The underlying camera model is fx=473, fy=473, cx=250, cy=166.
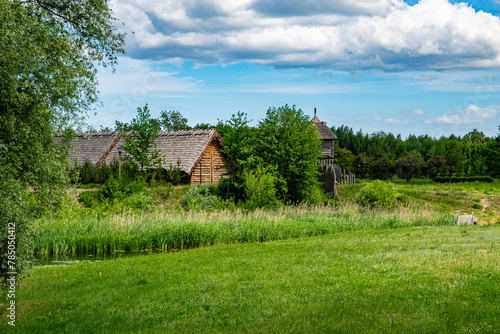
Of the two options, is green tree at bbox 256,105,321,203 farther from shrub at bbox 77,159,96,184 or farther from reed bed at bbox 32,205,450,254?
shrub at bbox 77,159,96,184

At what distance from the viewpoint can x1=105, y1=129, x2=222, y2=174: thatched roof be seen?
36.1 metres

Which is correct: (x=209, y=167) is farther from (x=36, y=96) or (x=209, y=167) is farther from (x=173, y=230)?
(x=36, y=96)

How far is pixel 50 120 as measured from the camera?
10250 millimetres

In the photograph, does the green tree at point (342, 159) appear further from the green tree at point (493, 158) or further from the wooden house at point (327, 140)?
the wooden house at point (327, 140)

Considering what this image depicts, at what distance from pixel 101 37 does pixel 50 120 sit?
10.5 feet

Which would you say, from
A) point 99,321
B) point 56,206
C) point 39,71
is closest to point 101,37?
point 39,71

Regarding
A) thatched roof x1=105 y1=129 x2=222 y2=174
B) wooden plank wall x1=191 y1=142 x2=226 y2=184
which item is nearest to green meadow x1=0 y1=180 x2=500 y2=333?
thatched roof x1=105 y1=129 x2=222 y2=174

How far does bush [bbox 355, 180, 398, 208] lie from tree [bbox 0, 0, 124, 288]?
62.4ft

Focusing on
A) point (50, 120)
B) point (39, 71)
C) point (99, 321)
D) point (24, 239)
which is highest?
point (39, 71)

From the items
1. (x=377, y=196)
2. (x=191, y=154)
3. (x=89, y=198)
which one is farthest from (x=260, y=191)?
(x=89, y=198)

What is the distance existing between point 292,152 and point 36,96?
21.8m

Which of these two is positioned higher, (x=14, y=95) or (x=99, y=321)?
(x=14, y=95)

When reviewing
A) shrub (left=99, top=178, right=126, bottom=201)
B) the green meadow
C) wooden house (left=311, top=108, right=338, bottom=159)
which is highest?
wooden house (left=311, top=108, right=338, bottom=159)

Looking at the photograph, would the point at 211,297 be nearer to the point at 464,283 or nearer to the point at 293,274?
the point at 293,274
